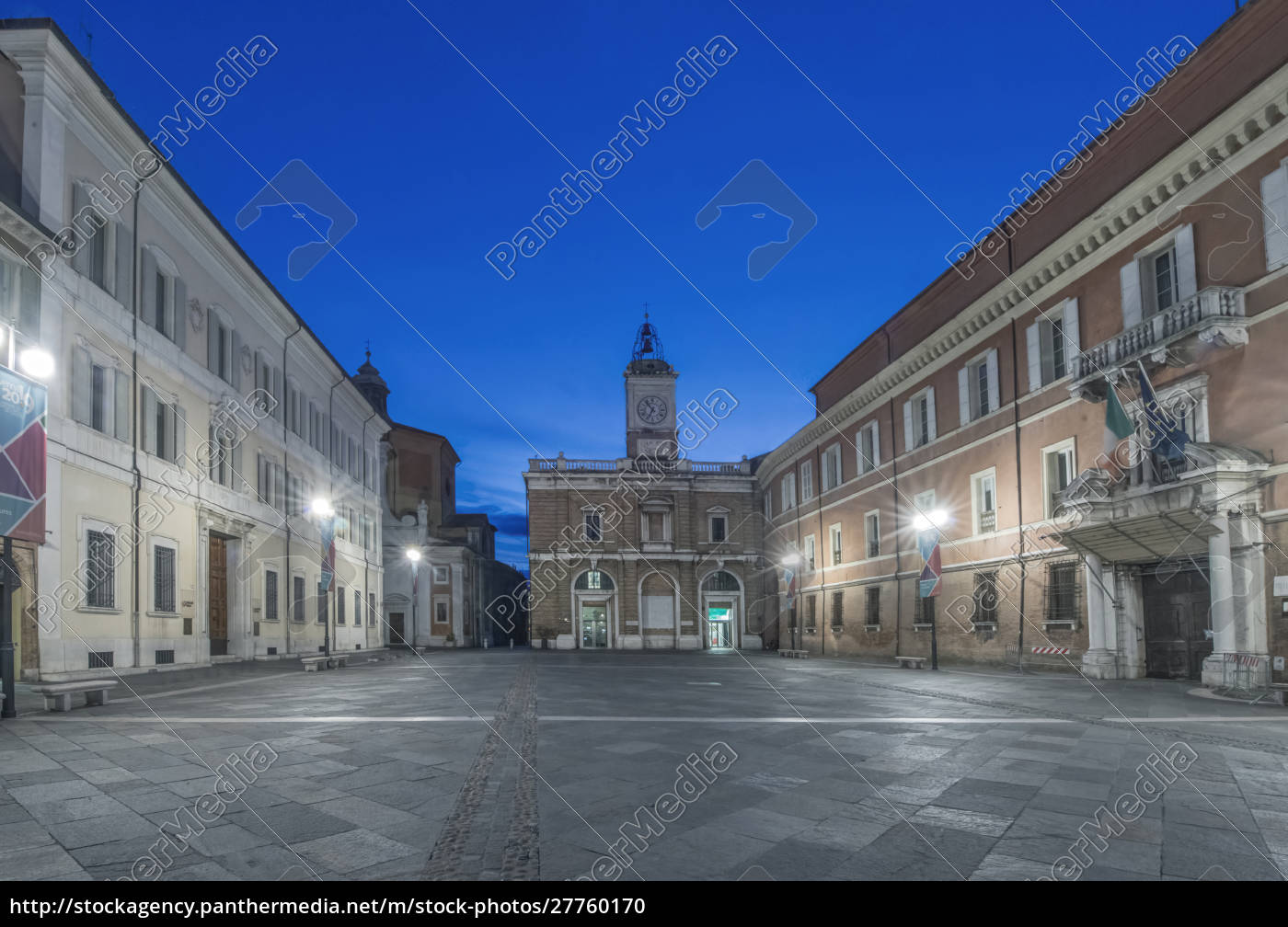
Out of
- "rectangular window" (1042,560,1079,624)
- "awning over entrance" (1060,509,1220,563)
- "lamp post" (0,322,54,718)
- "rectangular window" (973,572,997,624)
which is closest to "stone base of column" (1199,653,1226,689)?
"awning over entrance" (1060,509,1220,563)

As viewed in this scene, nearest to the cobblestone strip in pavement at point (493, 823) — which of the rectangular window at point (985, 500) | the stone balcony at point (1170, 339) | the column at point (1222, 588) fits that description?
the column at point (1222, 588)

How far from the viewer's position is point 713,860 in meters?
4.38

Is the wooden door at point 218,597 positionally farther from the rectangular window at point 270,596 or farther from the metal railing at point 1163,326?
the metal railing at point 1163,326

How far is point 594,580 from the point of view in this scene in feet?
173

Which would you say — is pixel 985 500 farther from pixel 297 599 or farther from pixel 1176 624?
pixel 297 599

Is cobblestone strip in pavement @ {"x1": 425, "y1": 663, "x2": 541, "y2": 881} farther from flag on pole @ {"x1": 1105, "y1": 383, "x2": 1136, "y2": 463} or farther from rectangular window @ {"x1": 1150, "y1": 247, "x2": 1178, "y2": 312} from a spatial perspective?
rectangular window @ {"x1": 1150, "y1": 247, "x2": 1178, "y2": 312}

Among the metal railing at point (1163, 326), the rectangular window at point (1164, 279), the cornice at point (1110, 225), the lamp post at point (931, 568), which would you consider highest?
the cornice at point (1110, 225)

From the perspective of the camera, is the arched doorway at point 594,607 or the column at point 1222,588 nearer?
the column at point 1222,588

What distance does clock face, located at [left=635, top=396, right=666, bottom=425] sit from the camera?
5906 cm

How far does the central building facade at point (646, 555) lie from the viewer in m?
52.3

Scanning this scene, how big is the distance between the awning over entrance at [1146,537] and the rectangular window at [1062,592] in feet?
3.72

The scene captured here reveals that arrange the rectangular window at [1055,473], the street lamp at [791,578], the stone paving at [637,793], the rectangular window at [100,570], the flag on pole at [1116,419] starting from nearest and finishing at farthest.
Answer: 1. the stone paving at [637,793]
2. the flag on pole at [1116,419]
3. the rectangular window at [100,570]
4. the rectangular window at [1055,473]
5. the street lamp at [791,578]

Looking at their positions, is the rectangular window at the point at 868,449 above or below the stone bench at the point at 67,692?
above
